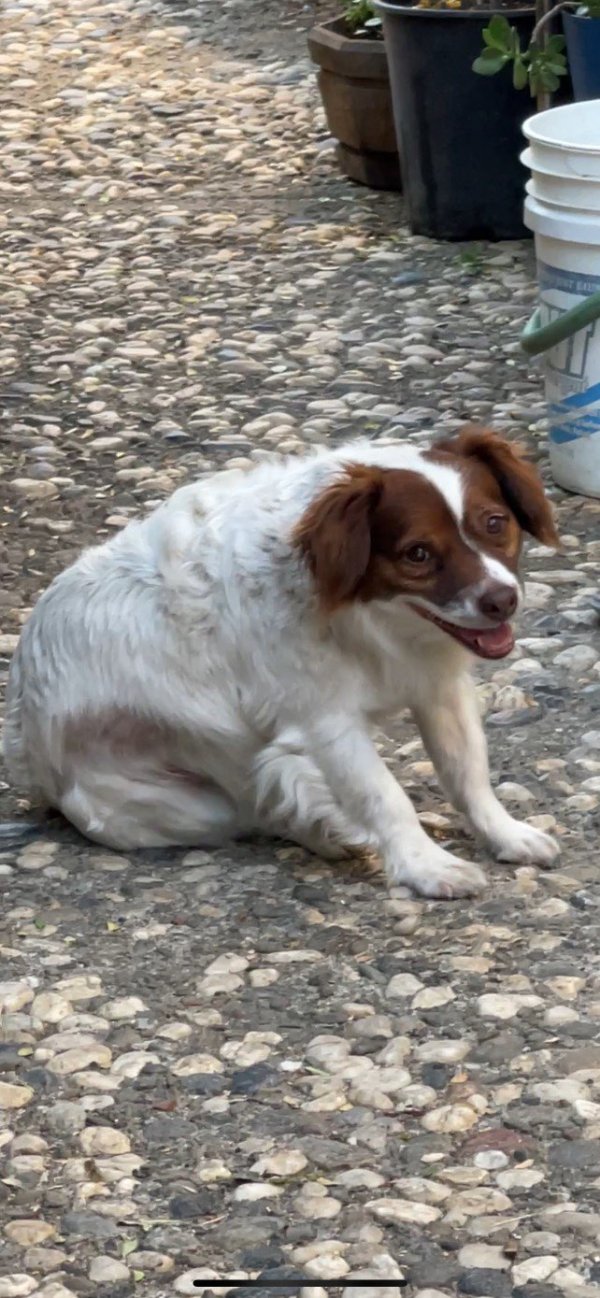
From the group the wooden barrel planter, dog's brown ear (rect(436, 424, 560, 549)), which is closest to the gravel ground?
dog's brown ear (rect(436, 424, 560, 549))

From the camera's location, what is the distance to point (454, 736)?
3951 millimetres

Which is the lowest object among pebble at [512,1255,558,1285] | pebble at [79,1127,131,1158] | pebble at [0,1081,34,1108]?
pebble at [0,1081,34,1108]

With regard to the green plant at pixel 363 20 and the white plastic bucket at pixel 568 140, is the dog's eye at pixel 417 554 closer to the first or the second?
the white plastic bucket at pixel 568 140

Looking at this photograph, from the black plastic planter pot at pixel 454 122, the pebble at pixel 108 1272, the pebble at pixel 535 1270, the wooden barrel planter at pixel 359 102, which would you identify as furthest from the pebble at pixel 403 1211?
the wooden barrel planter at pixel 359 102

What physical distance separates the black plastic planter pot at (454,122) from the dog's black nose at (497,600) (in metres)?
4.78

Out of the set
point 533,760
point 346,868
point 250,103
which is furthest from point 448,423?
point 250,103

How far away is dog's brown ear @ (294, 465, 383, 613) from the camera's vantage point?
11.6 feet

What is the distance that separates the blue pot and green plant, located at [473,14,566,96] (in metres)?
0.06

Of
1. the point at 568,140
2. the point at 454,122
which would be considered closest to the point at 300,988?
the point at 568,140

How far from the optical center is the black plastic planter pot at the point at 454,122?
7.74m

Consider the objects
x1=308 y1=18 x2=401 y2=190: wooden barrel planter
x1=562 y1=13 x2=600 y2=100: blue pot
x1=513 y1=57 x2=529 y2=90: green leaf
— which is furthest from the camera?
x1=308 y1=18 x2=401 y2=190: wooden barrel planter

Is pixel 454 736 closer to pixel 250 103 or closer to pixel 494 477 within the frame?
pixel 494 477

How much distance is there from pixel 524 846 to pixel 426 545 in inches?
29.2

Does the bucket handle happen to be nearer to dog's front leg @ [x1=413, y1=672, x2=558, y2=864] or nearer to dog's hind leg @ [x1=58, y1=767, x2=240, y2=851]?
dog's front leg @ [x1=413, y1=672, x2=558, y2=864]
